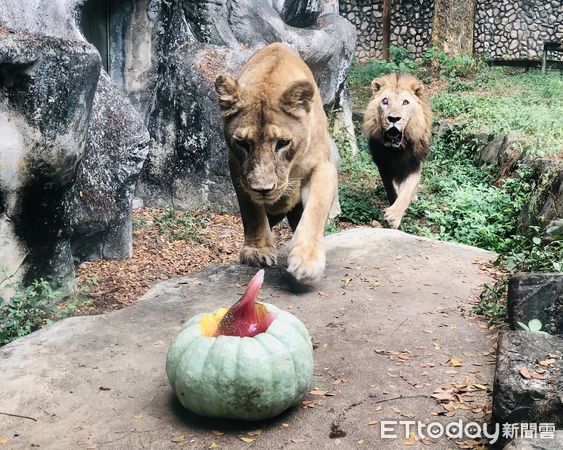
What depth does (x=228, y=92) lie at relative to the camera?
5215 millimetres

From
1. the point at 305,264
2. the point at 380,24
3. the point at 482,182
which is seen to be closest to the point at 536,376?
the point at 305,264

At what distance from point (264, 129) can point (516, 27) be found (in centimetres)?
2023

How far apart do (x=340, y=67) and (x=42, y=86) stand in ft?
25.3

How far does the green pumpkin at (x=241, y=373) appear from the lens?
10.7ft

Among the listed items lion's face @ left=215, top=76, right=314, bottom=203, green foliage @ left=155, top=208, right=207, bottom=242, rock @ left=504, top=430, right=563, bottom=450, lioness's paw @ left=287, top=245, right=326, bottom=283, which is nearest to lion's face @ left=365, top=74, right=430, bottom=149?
green foliage @ left=155, top=208, right=207, bottom=242

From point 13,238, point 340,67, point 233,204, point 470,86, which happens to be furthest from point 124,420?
point 470,86

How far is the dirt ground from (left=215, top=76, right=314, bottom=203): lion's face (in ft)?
6.95

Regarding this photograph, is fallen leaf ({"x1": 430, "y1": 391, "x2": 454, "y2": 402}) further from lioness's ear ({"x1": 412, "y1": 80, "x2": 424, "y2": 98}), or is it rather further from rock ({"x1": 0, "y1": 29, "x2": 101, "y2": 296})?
lioness's ear ({"x1": 412, "y1": 80, "x2": 424, "y2": 98})

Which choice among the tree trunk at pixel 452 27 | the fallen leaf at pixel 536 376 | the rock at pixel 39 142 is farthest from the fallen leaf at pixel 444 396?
the tree trunk at pixel 452 27

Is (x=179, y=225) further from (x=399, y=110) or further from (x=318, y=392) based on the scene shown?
(x=318, y=392)

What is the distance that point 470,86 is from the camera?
55.1ft

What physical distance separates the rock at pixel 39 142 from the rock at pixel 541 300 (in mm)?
3551

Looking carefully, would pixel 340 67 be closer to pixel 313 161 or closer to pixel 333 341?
pixel 313 161

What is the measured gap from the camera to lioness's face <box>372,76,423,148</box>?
9.77 metres
